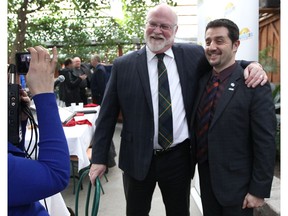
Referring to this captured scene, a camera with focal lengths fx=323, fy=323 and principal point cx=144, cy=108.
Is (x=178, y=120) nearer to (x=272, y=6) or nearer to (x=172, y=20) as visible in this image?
(x=172, y=20)

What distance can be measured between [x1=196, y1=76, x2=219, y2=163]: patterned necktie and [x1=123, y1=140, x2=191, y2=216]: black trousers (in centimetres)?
17

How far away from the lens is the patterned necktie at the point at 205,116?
1.80 m

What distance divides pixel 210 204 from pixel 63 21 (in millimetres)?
5681

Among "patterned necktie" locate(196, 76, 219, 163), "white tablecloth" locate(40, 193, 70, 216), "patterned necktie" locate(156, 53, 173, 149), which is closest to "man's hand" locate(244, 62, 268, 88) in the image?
"patterned necktie" locate(196, 76, 219, 163)

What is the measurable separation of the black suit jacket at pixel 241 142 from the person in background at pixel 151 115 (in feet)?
0.93

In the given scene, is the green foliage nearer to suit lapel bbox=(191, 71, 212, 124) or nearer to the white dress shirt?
the white dress shirt

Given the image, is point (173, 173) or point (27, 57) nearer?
point (27, 57)

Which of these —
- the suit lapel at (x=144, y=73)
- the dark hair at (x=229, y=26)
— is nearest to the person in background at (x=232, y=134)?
the dark hair at (x=229, y=26)

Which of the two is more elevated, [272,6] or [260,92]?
[272,6]

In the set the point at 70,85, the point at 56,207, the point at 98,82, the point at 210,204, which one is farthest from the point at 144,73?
the point at 98,82

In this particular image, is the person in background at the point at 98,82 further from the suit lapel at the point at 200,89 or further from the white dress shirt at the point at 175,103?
the suit lapel at the point at 200,89
